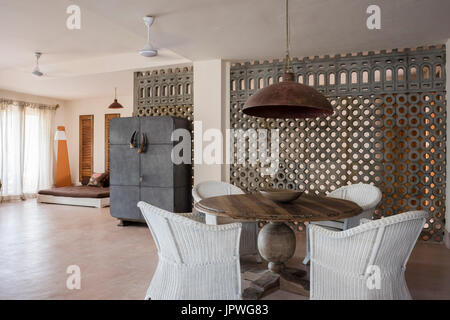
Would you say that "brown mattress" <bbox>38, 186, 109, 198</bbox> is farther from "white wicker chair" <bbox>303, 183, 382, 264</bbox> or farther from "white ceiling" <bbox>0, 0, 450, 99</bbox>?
"white wicker chair" <bbox>303, 183, 382, 264</bbox>

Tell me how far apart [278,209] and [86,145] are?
25.3 feet

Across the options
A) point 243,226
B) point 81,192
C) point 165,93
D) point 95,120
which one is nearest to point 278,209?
point 243,226

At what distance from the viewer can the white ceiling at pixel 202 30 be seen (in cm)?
318

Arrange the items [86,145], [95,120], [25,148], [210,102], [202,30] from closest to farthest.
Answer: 1. [202,30]
2. [210,102]
3. [25,148]
4. [95,120]
5. [86,145]

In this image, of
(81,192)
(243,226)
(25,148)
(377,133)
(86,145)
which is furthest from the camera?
(86,145)

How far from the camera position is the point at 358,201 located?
3326 mm

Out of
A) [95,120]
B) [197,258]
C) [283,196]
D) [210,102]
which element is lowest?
[197,258]

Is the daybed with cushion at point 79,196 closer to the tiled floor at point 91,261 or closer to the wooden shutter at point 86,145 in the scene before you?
the wooden shutter at point 86,145

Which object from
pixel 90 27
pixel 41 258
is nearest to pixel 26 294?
pixel 41 258

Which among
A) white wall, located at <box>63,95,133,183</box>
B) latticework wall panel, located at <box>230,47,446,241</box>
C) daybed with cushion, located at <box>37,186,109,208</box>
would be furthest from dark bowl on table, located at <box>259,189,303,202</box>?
white wall, located at <box>63,95,133,183</box>

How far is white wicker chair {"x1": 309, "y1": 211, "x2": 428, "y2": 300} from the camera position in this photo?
69.8 inches

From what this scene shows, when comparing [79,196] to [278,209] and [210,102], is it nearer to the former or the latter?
[210,102]

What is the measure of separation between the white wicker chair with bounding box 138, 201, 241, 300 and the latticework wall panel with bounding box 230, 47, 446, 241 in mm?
2982

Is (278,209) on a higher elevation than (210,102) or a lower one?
lower
